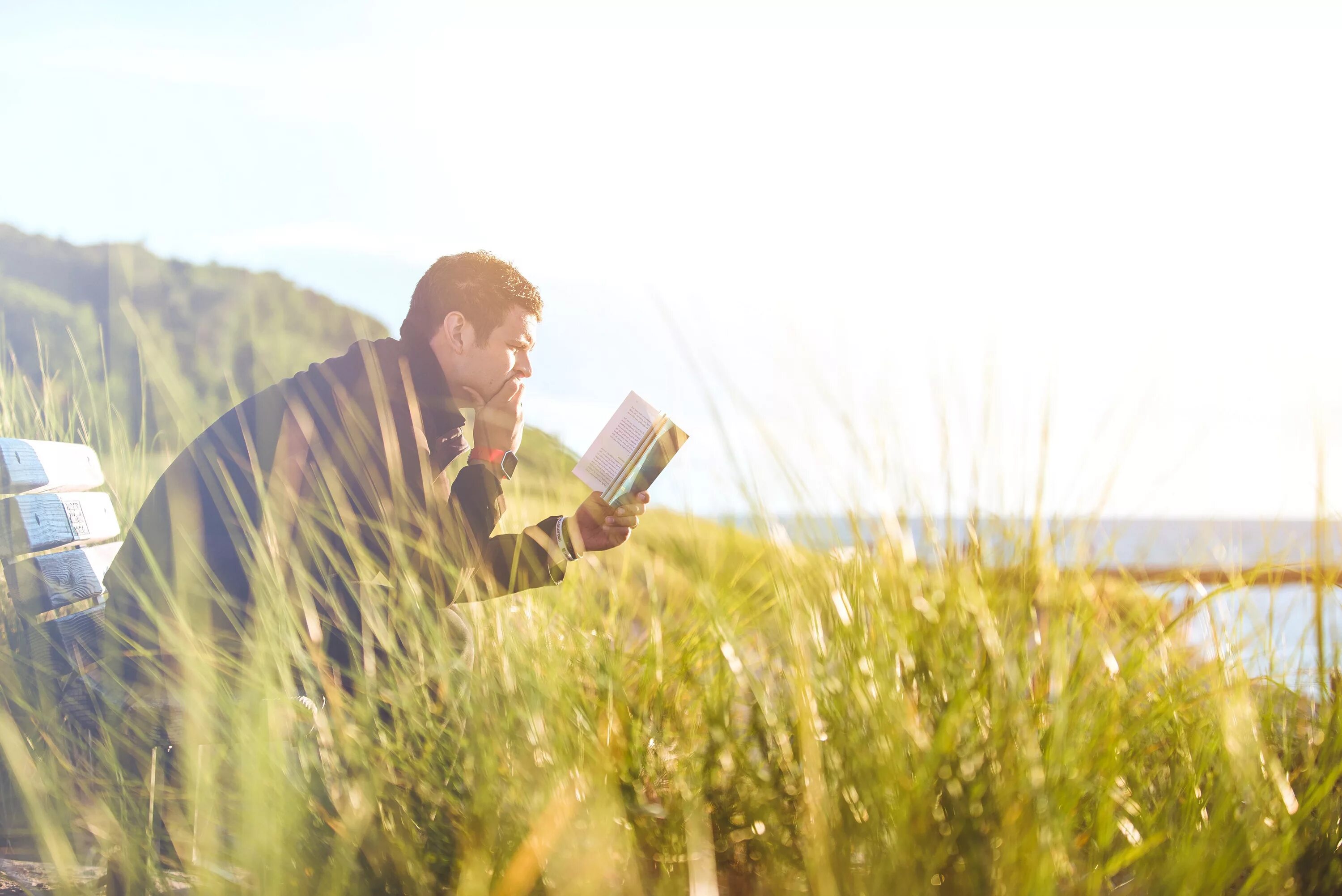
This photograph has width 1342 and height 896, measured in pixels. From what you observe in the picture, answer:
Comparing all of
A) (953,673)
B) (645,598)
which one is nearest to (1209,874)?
(953,673)

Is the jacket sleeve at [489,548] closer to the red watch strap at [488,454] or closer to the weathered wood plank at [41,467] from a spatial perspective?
the red watch strap at [488,454]

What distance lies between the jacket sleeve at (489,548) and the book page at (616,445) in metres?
0.18

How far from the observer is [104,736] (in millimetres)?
2162

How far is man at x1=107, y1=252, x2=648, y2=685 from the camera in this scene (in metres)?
1.92

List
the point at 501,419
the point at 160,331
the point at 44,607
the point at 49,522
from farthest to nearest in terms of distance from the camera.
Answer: the point at 501,419
the point at 49,522
the point at 44,607
the point at 160,331

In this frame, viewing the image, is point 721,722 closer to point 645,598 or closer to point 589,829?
point 589,829

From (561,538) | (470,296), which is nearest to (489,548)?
(561,538)

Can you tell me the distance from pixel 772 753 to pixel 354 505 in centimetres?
127

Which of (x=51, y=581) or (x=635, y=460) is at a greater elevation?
(x=635, y=460)

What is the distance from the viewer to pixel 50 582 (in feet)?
8.29

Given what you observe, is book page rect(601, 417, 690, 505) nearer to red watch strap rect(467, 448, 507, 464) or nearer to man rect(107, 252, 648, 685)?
man rect(107, 252, 648, 685)

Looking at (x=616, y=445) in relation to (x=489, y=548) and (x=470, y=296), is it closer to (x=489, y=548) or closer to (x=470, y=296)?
(x=489, y=548)

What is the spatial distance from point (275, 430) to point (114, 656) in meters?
0.68

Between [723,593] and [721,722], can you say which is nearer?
[721,722]
